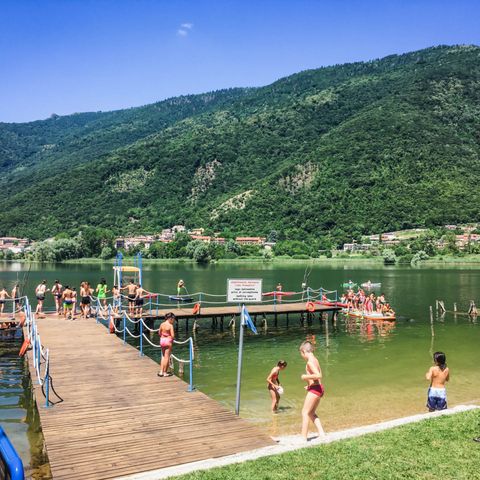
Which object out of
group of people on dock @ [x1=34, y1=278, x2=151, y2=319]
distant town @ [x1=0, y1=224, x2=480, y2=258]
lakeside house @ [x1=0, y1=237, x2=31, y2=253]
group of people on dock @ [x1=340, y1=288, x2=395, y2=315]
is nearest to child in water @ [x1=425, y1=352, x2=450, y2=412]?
group of people on dock @ [x1=34, y1=278, x2=151, y2=319]

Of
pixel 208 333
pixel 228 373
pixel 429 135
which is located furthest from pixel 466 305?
pixel 429 135

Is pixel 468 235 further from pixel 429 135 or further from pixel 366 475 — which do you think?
pixel 366 475

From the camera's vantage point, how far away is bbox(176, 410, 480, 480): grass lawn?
7.06 m

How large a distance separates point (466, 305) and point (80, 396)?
37.5 metres

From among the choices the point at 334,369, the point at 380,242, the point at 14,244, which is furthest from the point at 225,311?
the point at 14,244

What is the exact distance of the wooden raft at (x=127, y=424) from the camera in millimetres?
8383

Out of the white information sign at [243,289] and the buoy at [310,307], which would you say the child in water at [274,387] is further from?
the buoy at [310,307]

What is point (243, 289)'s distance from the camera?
11336mm

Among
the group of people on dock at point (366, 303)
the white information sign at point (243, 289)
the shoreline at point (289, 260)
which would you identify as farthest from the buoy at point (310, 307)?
the shoreline at point (289, 260)

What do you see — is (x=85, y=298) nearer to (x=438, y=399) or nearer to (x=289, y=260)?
(x=438, y=399)

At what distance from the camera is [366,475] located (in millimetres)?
7016

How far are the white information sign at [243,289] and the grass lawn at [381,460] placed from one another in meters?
3.96

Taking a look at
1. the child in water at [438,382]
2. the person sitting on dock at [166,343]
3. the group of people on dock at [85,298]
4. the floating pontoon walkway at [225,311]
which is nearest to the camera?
the child in water at [438,382]

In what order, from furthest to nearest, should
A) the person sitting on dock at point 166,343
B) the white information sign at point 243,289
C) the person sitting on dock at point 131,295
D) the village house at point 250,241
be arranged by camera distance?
the village house at point 250,241 → the person sitting on dock at point 131,295 → the person sitting on dock at point 166,343 → the white information sign at point 243,289
